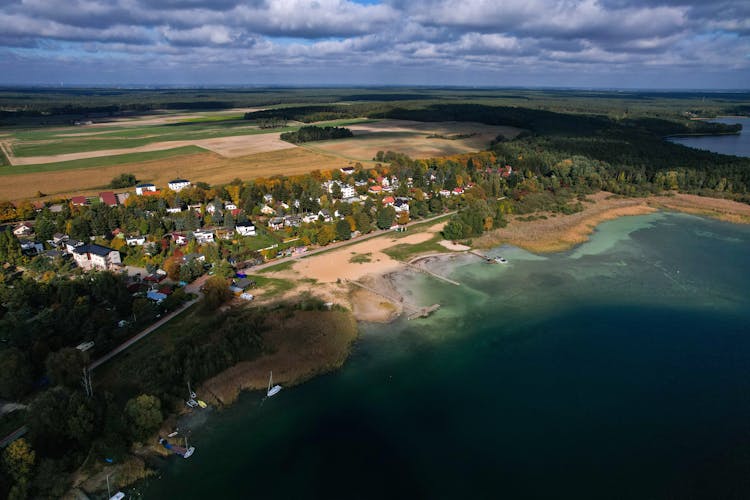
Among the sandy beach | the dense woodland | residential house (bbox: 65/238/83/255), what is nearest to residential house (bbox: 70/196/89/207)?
residential house (bbox: 65/238/83/255)

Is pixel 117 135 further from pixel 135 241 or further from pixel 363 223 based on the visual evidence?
pixel 363 223

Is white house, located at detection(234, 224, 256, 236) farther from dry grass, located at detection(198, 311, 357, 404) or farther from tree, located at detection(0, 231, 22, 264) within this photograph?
tree, located at detection(0, 231, 22, 264)

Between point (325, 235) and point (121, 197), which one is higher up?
point (121, 197)

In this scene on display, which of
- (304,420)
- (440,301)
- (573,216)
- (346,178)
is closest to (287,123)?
(346,178)

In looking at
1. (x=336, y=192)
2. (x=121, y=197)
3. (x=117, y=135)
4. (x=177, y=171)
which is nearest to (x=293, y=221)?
(x=336, y=192)

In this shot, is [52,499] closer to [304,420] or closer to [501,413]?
[304,420]
